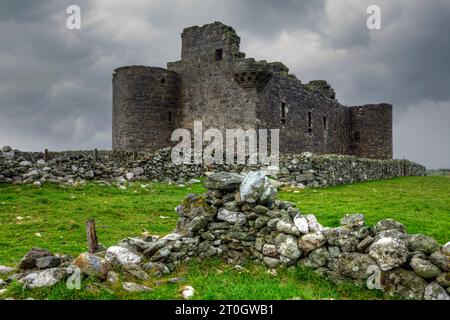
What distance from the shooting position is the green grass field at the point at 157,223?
7.20 metres

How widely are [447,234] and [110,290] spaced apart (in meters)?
7.65

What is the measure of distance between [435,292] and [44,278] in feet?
20.4

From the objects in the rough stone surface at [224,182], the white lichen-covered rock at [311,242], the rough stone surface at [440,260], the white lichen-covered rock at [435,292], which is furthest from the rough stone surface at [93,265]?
the rough stone surface at [440,260]

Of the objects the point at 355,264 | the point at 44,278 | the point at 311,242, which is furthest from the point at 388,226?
the point at 44,278

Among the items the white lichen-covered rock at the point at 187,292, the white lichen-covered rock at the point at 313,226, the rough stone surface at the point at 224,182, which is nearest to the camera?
the white lichen-covered rock at the point at 187,292

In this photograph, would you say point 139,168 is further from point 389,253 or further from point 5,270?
point 389,253

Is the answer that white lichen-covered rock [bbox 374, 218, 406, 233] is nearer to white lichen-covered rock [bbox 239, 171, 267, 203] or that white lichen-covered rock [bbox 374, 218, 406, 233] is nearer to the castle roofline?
white lichen-covered rock [bbox 239, 171, 267, 203]

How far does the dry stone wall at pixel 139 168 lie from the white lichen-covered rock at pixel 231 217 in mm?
12586

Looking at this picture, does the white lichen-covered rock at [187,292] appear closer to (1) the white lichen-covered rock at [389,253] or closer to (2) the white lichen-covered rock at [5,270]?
(1) the white lichen-covered rock at [389,253]

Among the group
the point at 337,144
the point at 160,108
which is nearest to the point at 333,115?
the point at 337,144
